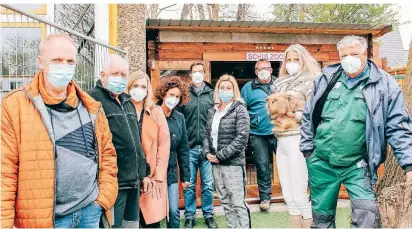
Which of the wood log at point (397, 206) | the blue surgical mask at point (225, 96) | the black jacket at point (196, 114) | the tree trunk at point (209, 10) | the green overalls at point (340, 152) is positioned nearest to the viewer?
the green overalls at point (340, 152)

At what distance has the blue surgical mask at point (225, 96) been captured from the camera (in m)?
5.15

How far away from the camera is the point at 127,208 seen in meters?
3.87

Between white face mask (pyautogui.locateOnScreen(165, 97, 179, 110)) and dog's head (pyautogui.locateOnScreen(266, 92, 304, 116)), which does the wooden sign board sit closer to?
white face mask (pyautogui.locateOnScreen(165, 97, 179, 110))

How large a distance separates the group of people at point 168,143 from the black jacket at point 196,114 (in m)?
0.01

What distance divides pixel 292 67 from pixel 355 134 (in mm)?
1348

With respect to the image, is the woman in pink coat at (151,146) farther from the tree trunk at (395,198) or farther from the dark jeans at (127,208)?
the tree trunk at (395,198)

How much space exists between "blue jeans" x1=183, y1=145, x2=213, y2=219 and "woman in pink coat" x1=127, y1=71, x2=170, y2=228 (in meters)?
1.22

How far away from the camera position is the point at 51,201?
278 centimetres

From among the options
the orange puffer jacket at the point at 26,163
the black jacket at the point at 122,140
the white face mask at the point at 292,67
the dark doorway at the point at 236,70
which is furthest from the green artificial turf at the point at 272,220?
the dark doorway at the point at 236,70

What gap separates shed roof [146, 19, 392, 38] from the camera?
7449mm

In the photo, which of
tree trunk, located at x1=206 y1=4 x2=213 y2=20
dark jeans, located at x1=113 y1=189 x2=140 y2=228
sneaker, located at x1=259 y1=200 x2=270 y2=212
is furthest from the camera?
tree trunk, located at x1=206 y1=4 x2=213 y2=20

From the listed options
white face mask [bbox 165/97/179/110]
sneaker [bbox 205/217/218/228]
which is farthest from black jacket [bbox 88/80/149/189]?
sneaker [bbox 205/217/218/228]

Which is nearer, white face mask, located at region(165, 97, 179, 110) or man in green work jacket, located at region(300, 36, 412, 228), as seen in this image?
man in green work jacket, located at region(300, 36, 412, 228)

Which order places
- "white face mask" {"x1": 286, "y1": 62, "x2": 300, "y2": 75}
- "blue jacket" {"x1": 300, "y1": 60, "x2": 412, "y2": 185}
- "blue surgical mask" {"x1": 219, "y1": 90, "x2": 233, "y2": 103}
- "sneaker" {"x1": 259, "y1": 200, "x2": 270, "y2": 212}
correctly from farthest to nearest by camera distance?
1. "sneaker" {"x1": 259, "y1": 200, "x2": 270, "y2": 212}
2. "blue surgical mask" {"x1": 219, "y1": 90, "x2": 233, "y2": 103}
3. "white face mask" {"x1": 286, "y1": 62, "x2": 300, "y2": 75}
4. "blue jacket" {"x1": 300, "y1": 60, "x2": 412, "y2": 185}
